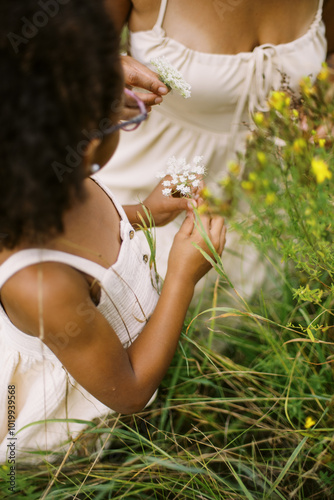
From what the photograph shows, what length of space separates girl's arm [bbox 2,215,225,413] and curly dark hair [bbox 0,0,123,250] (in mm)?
142

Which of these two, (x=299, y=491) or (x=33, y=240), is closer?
(x=33, y=240)

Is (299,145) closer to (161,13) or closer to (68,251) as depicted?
(68,251)

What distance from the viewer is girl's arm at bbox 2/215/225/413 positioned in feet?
2.55

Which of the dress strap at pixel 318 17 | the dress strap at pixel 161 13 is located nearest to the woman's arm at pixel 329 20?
the dress strap at pixel 318 17

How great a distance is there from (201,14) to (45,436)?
1366 mm

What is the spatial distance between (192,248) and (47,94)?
0.65 meters

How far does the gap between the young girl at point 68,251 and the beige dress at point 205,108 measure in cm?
29

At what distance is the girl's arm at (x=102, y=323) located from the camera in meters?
0.78

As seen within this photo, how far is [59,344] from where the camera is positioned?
0.84 meters

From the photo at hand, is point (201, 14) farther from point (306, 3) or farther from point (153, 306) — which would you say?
point (153, 306)

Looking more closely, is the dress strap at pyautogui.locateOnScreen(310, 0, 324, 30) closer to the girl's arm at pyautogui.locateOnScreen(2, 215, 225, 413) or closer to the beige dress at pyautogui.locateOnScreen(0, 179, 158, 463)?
the girl's arm at pyautogui.locateOnScreen(2, 215, 225, 413)

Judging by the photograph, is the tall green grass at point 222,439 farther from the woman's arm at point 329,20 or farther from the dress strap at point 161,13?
the woman's arm at point 329,20

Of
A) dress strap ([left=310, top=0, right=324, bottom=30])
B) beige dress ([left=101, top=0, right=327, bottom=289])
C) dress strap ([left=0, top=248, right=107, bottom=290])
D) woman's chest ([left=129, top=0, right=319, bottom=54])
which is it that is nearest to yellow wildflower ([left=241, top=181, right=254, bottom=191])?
dress strap ([left=0, top=248, right=107, bottom=290])

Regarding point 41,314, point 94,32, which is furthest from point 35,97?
point 41,314
